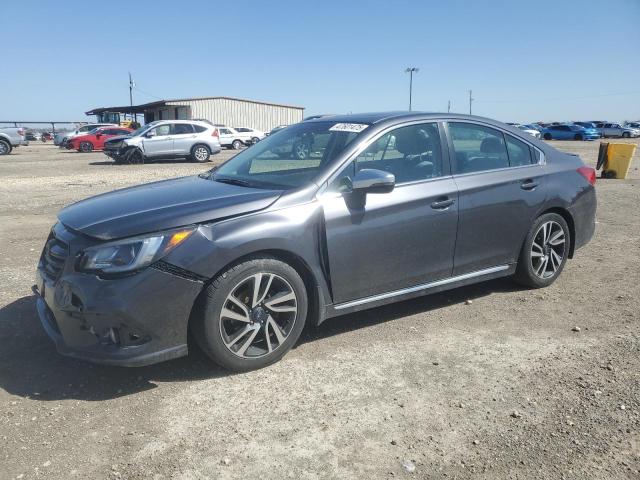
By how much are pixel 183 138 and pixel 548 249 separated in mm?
19310

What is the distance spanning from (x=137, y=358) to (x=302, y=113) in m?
56.2

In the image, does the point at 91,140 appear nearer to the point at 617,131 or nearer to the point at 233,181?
the point at 233,181

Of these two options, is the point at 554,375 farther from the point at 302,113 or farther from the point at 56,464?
the point at 302,113

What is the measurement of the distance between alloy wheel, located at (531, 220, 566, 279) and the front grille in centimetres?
379

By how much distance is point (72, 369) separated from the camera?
3.61 metres

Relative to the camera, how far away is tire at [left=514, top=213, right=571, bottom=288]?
493 centimetres

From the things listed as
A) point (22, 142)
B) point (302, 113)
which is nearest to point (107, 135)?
point (22, 142)

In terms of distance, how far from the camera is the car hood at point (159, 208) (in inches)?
130

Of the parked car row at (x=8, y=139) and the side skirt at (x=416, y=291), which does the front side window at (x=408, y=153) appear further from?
the parked car row at (x=8, y=139)

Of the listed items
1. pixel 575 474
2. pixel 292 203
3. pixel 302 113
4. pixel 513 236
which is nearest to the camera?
pixel 575 474

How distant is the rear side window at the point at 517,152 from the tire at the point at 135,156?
18735mm

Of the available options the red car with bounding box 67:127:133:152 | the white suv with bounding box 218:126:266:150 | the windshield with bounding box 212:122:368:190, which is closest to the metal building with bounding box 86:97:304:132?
the white suv with bounding box 218:126:266:150

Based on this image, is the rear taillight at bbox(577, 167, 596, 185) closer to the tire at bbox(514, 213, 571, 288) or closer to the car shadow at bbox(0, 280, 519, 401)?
the tire at bbox(514, 213, 571, 288)

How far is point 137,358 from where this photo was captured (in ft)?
10.4
